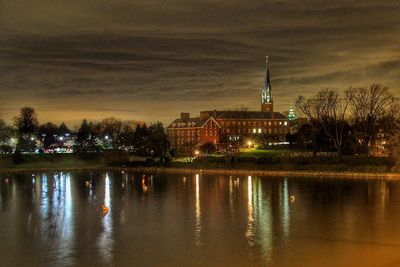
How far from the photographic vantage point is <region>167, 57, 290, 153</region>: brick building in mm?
127625

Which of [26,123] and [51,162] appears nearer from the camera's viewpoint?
[51,162]

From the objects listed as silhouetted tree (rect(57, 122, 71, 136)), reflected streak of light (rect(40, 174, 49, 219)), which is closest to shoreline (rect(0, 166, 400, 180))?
reflected streak of light (rect(40, 174, 49, 219))

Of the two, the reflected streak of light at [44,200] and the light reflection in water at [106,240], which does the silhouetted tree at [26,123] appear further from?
the light reflection in water at [106,240]

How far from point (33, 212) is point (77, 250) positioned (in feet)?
43.5

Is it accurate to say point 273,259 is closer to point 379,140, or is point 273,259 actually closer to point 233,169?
point 233,169

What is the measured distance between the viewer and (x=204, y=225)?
96.0 ft

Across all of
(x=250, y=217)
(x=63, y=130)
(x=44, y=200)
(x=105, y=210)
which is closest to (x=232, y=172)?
(x=44, y=200)

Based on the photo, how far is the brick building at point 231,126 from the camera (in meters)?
128

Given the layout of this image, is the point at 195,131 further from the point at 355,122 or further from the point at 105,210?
the point at 105,210

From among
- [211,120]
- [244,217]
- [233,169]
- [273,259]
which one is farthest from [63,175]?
[211,120]

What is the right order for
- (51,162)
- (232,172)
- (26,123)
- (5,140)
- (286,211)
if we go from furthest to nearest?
(26,123) → (5,140) → (51,162) → (232,172) → (286,211)

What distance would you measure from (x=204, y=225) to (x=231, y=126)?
11524 centimetres

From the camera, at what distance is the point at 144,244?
24531mm

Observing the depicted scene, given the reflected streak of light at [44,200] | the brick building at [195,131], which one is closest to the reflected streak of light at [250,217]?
the reflected streak of light at [44,200]
